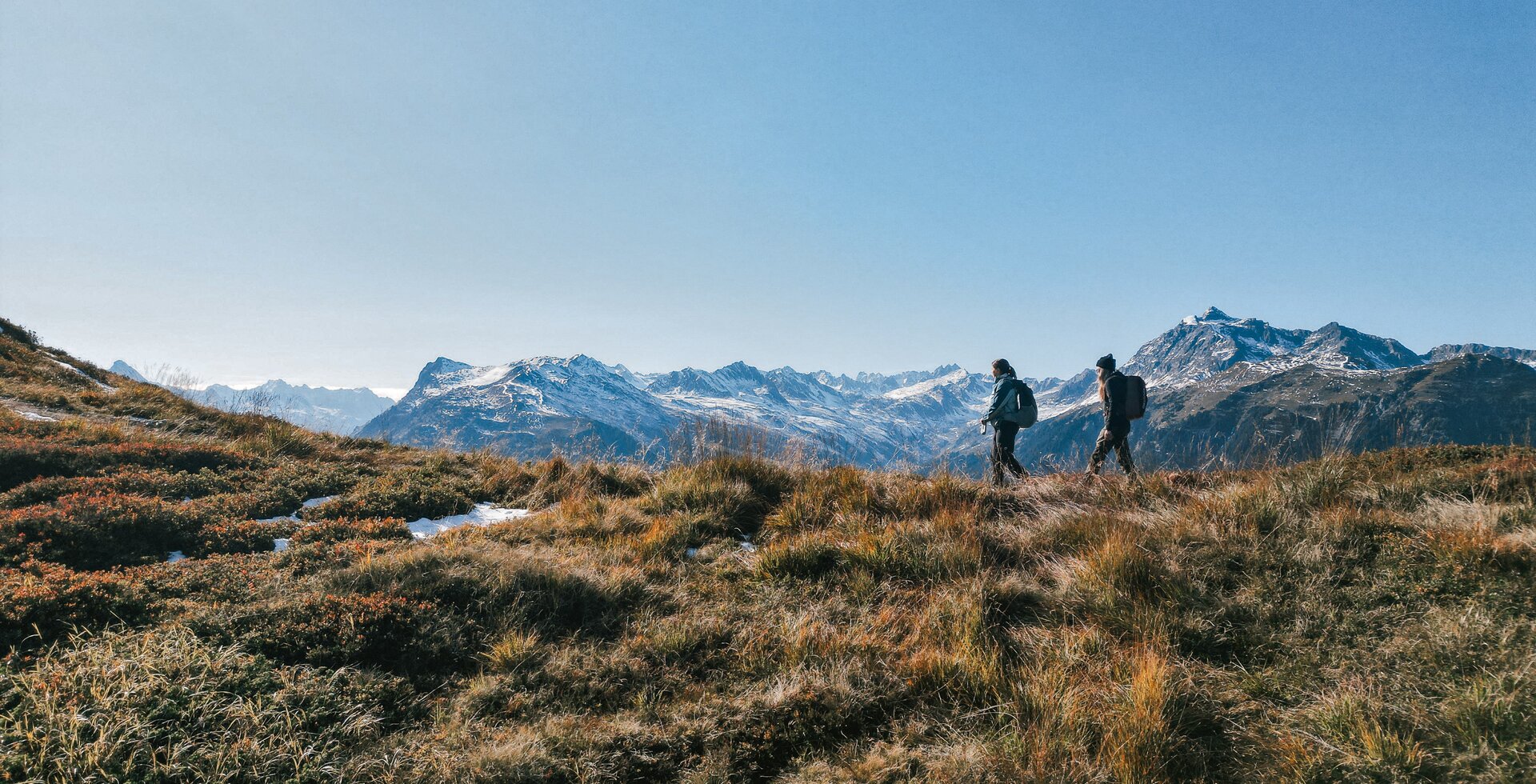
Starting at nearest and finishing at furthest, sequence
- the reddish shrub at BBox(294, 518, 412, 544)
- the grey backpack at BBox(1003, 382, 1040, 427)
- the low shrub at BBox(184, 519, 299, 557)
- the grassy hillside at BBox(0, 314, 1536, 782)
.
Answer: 1. the grassy hillside at BBox(0, 314, 1536, 782)
2. the low shrub at BBox(184, 519, 299, 557)
3. the reddish shrub at BBox(294, 518, 412, 544)
4. the grey backpack at BBox(1003, 382, 1040, 427)

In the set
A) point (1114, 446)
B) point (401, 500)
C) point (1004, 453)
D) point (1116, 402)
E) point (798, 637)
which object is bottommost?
point (798, 637)

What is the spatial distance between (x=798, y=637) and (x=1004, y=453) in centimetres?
800

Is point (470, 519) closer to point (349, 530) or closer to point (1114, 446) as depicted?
point (349, 530)

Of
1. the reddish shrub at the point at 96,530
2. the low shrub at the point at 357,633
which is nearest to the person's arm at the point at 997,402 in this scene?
the low shrub at the point at 357,633

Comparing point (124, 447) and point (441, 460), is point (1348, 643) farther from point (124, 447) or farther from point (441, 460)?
point (124, 447)

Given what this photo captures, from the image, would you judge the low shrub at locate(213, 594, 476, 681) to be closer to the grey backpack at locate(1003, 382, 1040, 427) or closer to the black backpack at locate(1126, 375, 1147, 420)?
the grey backpack at locate(1003, 382, 1040, 427)

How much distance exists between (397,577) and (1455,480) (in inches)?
428

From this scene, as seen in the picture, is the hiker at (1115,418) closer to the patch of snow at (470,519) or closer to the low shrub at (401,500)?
the patch of snow at (470,519)

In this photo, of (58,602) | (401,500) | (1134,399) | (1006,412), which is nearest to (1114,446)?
(1134,399)

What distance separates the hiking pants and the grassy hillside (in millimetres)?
1988

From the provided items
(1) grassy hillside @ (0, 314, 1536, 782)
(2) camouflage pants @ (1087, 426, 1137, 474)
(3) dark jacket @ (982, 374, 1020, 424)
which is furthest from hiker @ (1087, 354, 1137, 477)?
(1) grassy hillside @ (0, 314, 1536, 782)

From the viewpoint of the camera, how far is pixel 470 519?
861 centimetres

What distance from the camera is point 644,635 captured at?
4.82m

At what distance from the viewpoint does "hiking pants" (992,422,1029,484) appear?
32.4ft
